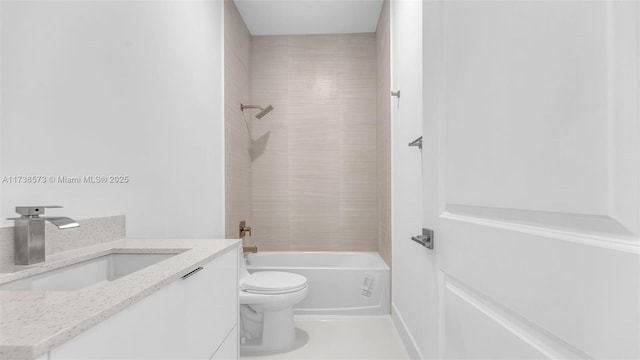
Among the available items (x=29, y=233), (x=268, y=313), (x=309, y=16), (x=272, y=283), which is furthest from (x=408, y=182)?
(x=309, y=16)

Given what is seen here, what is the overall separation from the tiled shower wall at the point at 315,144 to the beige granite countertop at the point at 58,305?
2357 millimetres

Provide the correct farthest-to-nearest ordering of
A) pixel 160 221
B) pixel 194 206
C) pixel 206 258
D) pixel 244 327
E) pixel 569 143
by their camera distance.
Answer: pixel 244 327 → pixel 194 206 → pixel 160 221 → pixel 206 258 → pixel 569 143

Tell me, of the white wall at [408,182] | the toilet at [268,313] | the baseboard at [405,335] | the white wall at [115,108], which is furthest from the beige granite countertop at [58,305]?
the baseboard at [405,335]

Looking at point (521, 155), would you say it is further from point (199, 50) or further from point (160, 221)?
point (199, 50)

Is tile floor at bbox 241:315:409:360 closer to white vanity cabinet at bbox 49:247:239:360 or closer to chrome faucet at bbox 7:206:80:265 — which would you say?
white vanity cabinet at bbox 49:247:239:360

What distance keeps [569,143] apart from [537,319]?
0.29 metres

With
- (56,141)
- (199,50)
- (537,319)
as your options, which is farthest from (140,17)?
(537,319)

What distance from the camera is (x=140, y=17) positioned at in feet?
4.91

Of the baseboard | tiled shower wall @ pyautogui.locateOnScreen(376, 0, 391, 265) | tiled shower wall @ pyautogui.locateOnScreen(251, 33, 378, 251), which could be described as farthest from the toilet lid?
tiled shower wall @ pyautogui.locateOnScreen(251, 33, 378, 251)

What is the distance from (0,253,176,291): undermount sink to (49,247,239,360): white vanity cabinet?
0.23m

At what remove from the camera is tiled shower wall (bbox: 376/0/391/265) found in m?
2.64

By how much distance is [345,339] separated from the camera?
89.1 inches

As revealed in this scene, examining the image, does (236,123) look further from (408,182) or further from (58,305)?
(58,305)

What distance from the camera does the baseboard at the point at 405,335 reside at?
6.03 feet
